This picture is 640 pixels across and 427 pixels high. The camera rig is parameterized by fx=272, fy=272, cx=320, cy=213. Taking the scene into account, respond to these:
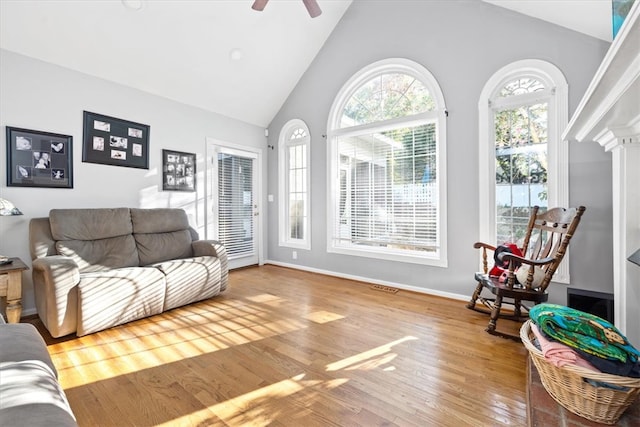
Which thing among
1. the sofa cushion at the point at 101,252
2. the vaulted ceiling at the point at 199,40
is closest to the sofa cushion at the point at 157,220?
the sofa cushion at the point at 101,252

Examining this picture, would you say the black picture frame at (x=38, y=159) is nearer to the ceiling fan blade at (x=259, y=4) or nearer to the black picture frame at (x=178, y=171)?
the black picture frame at (x=178, y=171)

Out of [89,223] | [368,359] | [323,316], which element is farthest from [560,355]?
[89,223]

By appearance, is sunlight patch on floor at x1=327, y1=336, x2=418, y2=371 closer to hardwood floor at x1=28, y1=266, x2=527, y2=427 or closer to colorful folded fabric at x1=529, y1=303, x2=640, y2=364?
hardwood floor at x1=28, y1=266, x2=527, y2=427

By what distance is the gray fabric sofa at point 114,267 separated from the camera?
84.0 inches

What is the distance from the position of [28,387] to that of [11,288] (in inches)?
75.2

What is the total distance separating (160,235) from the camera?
3.21 metres

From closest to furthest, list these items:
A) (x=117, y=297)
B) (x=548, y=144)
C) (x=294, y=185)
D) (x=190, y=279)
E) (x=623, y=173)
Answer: (x=623, y=173), (x=117, y=297), (x=548, y=144), (x=190, y=279), (x=294, y=185)

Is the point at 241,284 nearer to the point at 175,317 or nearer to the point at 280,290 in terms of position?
the point at 280,290

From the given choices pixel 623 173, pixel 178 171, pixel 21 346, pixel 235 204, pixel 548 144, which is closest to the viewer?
pixel 21 346

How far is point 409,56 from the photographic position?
133 inches

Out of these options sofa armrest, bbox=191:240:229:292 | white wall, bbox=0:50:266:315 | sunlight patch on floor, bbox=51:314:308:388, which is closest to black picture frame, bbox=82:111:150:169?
white wall, bbox=0:50:266:315

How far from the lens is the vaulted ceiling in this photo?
2451mm

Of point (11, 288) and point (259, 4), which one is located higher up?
point (259, 4)

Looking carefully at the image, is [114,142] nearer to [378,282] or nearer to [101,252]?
[101,252]
